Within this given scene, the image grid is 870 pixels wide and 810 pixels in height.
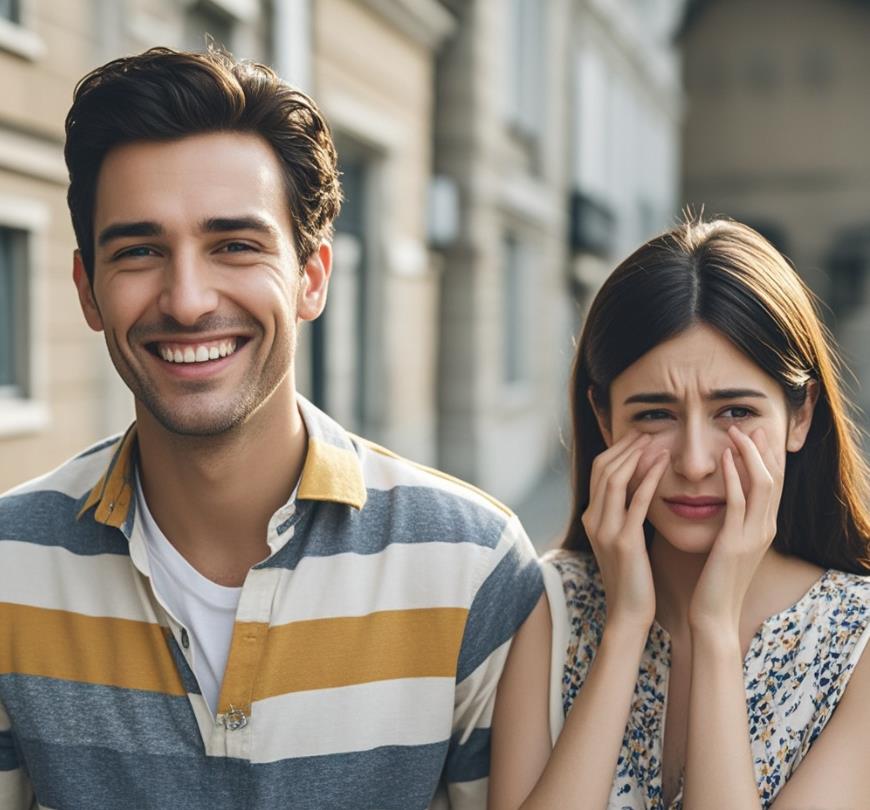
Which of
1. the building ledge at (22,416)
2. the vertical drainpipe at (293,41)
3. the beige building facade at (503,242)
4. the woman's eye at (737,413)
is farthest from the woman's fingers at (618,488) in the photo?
the beige building facade at (503,242)

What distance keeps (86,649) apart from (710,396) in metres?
1.20

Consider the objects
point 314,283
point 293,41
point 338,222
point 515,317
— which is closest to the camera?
point 314,283

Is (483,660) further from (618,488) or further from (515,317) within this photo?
(515,317)

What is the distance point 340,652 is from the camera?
222cm

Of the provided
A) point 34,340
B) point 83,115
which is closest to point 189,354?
point 83,115

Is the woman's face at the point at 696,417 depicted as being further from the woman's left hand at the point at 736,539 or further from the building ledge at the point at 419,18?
Result: the building ledge at the point at 419,18

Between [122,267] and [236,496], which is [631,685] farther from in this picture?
[122,267]

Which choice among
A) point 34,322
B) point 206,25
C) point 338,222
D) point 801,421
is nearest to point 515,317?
point 338,222

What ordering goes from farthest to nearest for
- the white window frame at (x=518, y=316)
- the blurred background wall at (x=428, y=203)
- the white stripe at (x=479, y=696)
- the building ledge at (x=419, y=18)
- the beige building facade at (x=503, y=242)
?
the white window frame at (x=518, y=316)
the beige building facade at (x=503, y=242)
the building ledge at (x=419, y=18)
the blurred background wall at (x=428, y=203)
the white stripe at (x=479, y=696)

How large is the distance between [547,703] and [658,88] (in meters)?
22.4

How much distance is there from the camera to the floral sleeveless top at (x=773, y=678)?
2201 millimetres

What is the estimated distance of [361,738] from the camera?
2229 mm

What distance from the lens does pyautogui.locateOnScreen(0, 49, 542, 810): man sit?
7.07ft

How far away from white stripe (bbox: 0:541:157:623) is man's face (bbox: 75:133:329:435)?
0.99 feet
